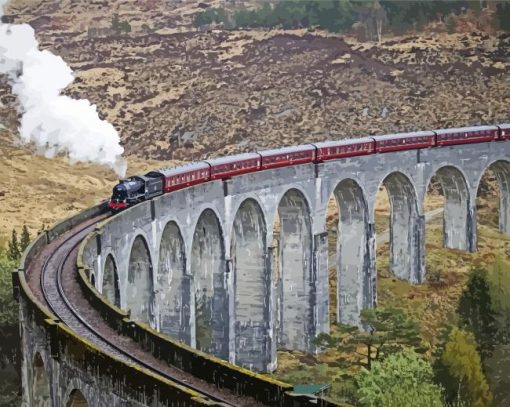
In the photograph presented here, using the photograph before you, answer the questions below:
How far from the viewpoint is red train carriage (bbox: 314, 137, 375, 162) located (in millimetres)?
51938

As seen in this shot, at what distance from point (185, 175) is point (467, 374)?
1437cm

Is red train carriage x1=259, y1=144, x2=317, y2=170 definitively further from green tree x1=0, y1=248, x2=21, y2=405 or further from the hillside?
the hillside

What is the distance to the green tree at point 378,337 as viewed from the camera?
44750 mm

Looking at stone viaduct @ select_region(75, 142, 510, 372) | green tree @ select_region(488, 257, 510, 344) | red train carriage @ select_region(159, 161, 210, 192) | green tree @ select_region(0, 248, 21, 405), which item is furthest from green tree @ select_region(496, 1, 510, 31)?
green tree @ select_region(0, 248, 21, 405)

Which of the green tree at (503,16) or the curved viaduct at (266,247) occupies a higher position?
the green tree at (503,16)

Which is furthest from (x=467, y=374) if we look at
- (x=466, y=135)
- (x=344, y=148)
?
(x=466, y=135)

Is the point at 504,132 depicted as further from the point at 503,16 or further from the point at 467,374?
the point at 503,16

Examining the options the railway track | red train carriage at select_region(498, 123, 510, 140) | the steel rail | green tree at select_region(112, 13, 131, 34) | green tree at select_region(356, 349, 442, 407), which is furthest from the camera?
green tree at select_region(112, 13, 131, 34)

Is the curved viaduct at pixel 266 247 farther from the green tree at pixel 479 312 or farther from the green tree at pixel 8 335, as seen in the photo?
the green tree at pixel 8 335

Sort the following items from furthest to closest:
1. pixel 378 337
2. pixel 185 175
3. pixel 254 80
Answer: pixel 254 80
pixel 378 337
pixel 185 175

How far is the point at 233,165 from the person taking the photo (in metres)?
47.3

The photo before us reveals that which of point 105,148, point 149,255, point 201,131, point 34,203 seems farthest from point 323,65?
point 149,255

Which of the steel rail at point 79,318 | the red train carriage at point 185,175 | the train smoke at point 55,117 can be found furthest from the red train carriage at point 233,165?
the train smoke at point 55,117

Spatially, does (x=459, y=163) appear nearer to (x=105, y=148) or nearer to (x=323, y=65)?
(x=105, y=148)
